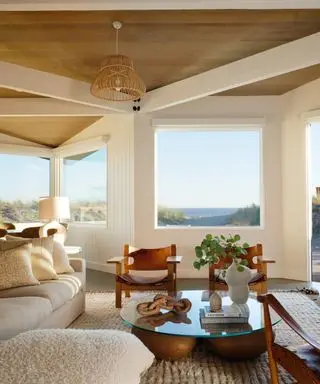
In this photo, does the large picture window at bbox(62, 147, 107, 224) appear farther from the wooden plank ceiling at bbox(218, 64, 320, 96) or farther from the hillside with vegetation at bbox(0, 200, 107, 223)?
the wooden plank ceiling at bbox(218, 64, 320, 96)

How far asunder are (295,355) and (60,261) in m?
2.43

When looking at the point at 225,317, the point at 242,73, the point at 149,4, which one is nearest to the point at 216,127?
the point at 242,73

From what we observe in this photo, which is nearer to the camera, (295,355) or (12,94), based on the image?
(295,355)

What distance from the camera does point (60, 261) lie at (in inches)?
140

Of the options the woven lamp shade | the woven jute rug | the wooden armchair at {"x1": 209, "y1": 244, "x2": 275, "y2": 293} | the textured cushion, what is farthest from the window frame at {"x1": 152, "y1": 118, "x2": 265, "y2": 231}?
the woven jute rug

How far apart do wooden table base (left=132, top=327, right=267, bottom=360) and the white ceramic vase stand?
13.9 inches

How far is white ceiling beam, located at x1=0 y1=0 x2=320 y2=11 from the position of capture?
2992 mm

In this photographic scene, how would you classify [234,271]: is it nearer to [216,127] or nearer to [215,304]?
[215,304]

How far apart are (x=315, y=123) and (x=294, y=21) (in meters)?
2.06

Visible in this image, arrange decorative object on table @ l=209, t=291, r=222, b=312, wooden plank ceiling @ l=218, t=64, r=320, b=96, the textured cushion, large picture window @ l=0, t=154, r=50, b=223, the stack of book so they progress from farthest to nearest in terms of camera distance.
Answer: large picture window @ l=0, t=154, r=50, b=223, wooden plank ceiling @ l=218, t=64, r=320, b=96, the textured cushion, decorative object on table @ l=209, t=291, r=222, b=312, the stack of book

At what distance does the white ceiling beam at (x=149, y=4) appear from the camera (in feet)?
9.82

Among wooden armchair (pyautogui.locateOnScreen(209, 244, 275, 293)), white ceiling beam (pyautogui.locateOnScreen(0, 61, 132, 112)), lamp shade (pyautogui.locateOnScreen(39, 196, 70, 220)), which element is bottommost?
wooden armchair (pyautogui.locateOnScreen(209, 244, 275, 293))

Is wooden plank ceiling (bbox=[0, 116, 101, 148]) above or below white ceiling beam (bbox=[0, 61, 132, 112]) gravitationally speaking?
below

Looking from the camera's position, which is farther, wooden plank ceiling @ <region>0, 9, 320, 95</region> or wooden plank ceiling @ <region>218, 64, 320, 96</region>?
wooden plank ceiling @ <region>218, 64, 320, 96</region>
